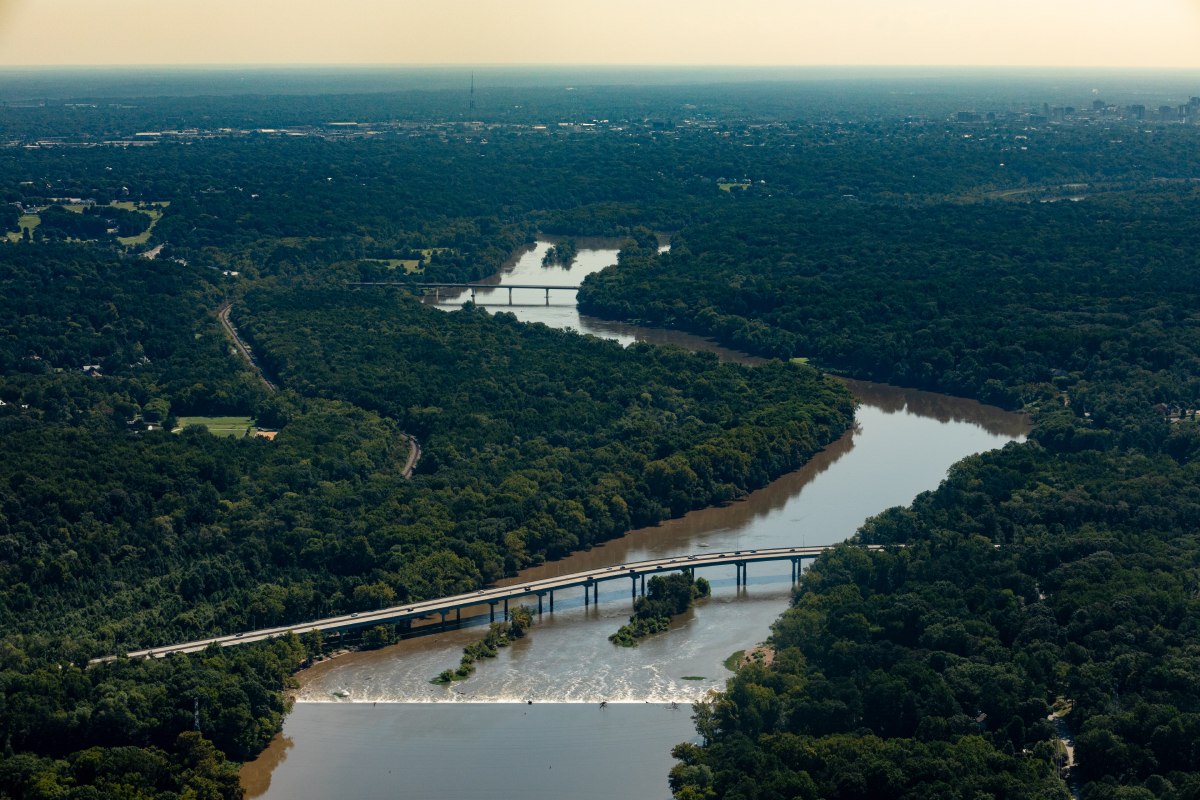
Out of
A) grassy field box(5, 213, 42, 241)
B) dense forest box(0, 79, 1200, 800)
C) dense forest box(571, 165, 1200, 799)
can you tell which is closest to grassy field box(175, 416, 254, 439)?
dense forest box(0, 79, 1200, 800)

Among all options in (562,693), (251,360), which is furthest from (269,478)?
(251,360)

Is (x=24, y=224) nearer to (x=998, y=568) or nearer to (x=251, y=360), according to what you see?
(x=251, y=360)

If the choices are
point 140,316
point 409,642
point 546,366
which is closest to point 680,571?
point 409,642

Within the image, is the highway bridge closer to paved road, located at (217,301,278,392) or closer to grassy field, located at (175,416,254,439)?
grassy field, located at (175,416,254,439)

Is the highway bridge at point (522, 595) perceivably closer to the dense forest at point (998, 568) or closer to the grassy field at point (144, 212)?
the dense forest at point (998, 568)

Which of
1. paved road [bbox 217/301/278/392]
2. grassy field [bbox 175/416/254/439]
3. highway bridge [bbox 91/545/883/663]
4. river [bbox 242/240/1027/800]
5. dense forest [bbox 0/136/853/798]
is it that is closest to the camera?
river [bbox 242/240/1027/800]

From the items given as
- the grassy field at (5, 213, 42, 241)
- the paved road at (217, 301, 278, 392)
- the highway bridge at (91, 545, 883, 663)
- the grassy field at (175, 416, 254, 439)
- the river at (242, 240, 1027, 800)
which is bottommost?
the river at (242, 240, 1027, 800)

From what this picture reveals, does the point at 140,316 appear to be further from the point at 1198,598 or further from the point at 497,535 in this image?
the point at 1198,598
